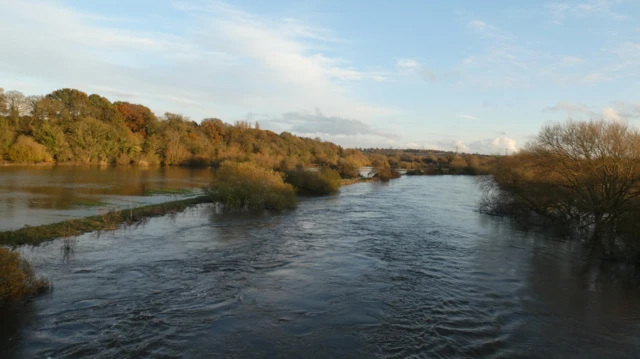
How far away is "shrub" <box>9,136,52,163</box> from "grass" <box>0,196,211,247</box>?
46021 millimetres

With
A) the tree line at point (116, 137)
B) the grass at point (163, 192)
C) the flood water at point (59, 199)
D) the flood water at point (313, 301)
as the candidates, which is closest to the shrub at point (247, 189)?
the flood water at point (59, 199)

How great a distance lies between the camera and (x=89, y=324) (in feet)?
27.0

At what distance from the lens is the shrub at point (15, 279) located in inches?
341

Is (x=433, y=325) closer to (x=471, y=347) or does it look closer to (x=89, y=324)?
(x=471, y=347)

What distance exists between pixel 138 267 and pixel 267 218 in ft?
38.1

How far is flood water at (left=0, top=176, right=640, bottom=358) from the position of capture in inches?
311

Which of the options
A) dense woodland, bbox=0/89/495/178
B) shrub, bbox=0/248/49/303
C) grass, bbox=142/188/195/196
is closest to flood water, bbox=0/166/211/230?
grass, bbox=142/188/195/196

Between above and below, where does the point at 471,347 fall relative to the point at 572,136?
below

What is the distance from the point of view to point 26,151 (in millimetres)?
55469

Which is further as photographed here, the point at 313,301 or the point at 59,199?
the point at 59,199

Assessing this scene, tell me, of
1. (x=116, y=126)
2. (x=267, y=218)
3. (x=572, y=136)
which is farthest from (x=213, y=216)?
(x=116, y=126)

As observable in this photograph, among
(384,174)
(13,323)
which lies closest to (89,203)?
(13,323)

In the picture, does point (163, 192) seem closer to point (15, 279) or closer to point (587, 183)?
point (15, 279)

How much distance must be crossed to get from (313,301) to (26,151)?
63.2 metres
